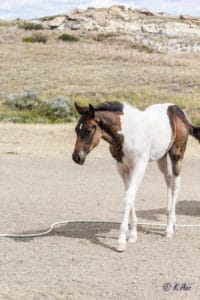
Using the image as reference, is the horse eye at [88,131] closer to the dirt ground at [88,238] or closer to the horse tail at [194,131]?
the dirt ground at [88,238]

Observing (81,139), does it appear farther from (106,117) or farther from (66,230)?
(66,230)

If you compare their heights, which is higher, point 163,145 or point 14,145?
point 163,145

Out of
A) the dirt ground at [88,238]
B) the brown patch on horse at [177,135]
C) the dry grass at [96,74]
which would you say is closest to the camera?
the dirt ground at [88,238]

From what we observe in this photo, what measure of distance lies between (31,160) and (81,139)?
310 inches

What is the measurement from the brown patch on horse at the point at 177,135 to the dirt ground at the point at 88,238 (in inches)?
39.3

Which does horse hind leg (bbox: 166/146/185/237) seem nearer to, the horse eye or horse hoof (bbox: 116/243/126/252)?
horse hoof (bbox: 116/243/126/252)

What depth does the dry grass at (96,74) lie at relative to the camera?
31.0 m

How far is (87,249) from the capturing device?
Result: 7.91 meters

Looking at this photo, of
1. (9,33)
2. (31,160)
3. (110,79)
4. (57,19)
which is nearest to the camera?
(31,160)

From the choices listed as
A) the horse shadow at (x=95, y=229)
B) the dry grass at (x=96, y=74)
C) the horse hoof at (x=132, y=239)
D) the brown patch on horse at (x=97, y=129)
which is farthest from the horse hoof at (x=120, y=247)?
the dry grass at (x=96, y=74)

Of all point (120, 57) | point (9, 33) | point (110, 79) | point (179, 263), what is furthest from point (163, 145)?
point (9, 33)

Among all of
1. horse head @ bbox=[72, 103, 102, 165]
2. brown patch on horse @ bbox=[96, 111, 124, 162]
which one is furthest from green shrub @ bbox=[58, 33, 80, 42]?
horse head @ bbox=[72, 103, 102, 165]

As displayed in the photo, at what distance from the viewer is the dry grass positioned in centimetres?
3101

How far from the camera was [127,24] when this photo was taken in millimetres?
98750
